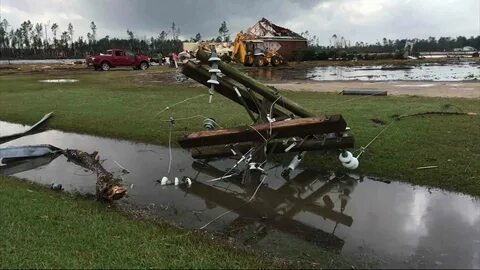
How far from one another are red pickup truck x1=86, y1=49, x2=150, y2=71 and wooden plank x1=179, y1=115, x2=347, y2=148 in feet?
134

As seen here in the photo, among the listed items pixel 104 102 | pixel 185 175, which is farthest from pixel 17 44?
pixel 185 175

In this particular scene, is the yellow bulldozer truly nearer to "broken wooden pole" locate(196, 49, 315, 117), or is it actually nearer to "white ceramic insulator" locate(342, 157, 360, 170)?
"broken wooden pole" locate(196, 49, 315, 117)

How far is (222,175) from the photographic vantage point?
27.2 feet

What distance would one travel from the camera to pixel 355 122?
11.3 meters

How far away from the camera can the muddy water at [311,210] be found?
5.16m

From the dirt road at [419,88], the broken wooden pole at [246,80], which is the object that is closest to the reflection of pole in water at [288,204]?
the broken wooden pole at [246,80]

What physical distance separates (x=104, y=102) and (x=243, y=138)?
36.5 feet

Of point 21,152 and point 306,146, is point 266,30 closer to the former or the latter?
point 21,152

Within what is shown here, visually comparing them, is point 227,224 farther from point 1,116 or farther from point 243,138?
point 1,116

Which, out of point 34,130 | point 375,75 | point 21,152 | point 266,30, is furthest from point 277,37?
point 21,152

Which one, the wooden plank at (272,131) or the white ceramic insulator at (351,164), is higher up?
the wooden plank at (272,131)

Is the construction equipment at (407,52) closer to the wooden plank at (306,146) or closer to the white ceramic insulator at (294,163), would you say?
the wooden plank at (306,146)

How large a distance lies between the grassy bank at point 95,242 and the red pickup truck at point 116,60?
42213mm

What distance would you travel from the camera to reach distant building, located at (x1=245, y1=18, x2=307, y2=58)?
6962cm
